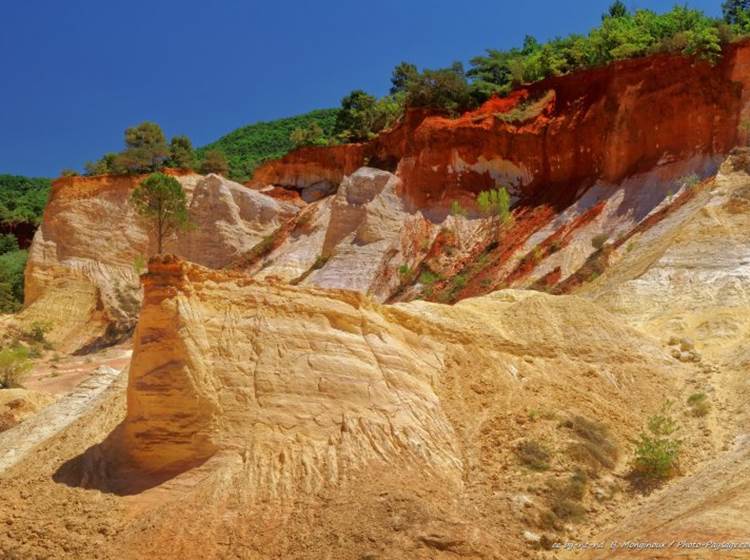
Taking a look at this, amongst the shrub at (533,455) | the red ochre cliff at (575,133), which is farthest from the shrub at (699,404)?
the red ochre cliff at (575,133)

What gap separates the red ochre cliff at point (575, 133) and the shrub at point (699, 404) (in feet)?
61.4

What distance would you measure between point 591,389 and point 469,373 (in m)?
2.11

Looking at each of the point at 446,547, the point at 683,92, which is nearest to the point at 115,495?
the point at 446,547

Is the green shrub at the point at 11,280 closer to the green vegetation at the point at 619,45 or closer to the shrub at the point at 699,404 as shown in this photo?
the green vegetation at the point at 619,45

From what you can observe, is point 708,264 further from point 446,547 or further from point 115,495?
point 115,495

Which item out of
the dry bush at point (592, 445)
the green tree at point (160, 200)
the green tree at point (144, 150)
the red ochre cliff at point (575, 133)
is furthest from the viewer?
the green tree at point (144, 150)

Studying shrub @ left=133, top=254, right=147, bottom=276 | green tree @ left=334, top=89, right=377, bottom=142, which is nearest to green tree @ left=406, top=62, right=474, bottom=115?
green tree @ left=334, top=89, right=377, bottom=142

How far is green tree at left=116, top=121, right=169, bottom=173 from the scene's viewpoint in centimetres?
5594

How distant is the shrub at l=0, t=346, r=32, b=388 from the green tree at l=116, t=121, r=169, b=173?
26044 mm

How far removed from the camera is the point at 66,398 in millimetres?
17984

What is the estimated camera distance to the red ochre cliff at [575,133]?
108 ft

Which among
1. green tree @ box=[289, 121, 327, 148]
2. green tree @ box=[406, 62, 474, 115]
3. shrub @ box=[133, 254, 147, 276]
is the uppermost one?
green tree @ box=[289, 121, 327, 148]

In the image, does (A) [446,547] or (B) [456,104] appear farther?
(B) [456,104]

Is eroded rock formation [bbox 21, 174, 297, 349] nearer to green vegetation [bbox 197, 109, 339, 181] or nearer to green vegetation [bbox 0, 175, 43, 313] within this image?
green vegetation [bbox 0, 175, 43, 313]
